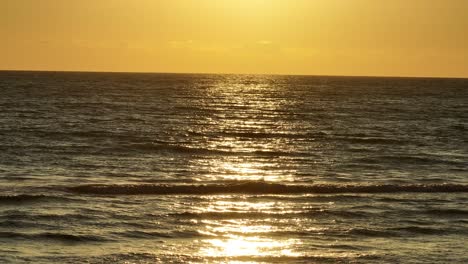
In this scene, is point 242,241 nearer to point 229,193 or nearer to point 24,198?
point 229,193

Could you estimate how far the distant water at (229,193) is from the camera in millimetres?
21828

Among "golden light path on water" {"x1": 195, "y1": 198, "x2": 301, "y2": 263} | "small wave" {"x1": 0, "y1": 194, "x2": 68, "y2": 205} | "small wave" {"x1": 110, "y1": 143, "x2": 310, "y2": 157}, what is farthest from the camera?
"small wave" {"x1": 110, "y1": 143, "x2": 310, "y2": 157}

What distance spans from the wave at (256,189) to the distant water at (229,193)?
3.2 inches

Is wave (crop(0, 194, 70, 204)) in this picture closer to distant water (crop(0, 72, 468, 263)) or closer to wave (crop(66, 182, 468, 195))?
distant water (crop(0, 72, 468, 263))

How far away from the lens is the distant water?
21828 mm

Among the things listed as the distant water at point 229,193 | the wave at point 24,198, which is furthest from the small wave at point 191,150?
the wave at point 24,198

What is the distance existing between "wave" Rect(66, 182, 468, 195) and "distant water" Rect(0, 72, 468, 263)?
81 millimetres

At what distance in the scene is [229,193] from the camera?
106 feet

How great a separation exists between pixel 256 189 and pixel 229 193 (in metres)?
1.37

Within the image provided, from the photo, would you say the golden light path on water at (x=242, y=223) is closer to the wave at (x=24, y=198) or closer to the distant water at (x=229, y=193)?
the distant water at (x=229, y=193)

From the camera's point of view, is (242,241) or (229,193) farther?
(229,193)

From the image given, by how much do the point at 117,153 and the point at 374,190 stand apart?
17179 mm

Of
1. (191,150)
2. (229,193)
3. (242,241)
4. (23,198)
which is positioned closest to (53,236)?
(242,241)

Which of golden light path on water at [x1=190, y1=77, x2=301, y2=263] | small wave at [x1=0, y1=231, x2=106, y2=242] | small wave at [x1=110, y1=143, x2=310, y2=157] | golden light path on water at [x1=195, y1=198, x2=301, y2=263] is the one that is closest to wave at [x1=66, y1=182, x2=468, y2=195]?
golden light path on water at [x1=190, y1=77, x2=301, y2=263]
